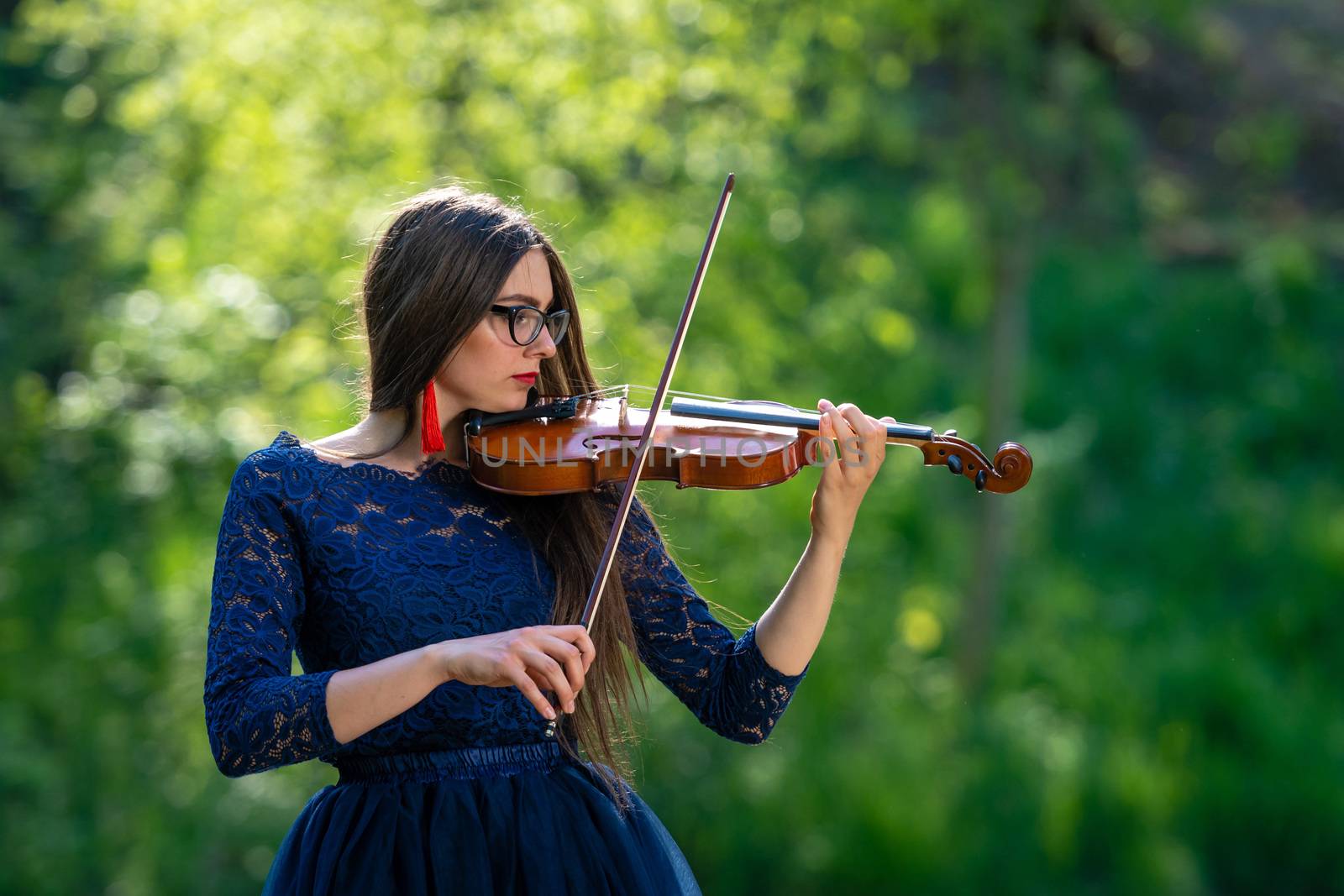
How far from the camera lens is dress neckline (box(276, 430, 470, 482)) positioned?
1.99m

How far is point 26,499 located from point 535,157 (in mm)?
2805

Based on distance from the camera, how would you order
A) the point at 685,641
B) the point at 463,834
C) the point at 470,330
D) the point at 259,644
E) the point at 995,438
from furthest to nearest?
the point at 995,438
the point at 685,641
the point at 470,330
the point at 463,834
the point at 259,644

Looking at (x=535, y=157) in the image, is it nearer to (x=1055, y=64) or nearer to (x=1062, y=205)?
(x=1055, y=64)

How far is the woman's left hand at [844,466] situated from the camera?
199cm

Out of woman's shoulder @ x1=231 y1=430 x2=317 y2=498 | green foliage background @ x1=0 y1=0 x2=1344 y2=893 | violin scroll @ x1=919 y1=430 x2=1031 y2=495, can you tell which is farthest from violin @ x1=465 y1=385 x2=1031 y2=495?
green foliage background @ x1=0 y1=0 x2=1344 y2=893

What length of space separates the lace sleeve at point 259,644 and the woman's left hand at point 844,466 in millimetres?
660

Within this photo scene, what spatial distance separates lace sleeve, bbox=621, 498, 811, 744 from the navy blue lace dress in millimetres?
152

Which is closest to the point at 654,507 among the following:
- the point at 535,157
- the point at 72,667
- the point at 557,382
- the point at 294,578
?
the point at 535,157

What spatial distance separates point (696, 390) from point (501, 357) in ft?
11.8

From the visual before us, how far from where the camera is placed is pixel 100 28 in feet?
20.5

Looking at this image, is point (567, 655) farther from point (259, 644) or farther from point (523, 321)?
point (523, 321)

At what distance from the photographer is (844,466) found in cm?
202

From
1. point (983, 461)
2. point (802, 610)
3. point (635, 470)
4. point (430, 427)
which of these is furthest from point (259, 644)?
point (983, 461)

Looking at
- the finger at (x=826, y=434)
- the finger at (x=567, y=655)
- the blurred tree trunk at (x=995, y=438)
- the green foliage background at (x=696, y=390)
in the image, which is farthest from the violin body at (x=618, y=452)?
the blurred tree trunk at (x=995, y=438)
